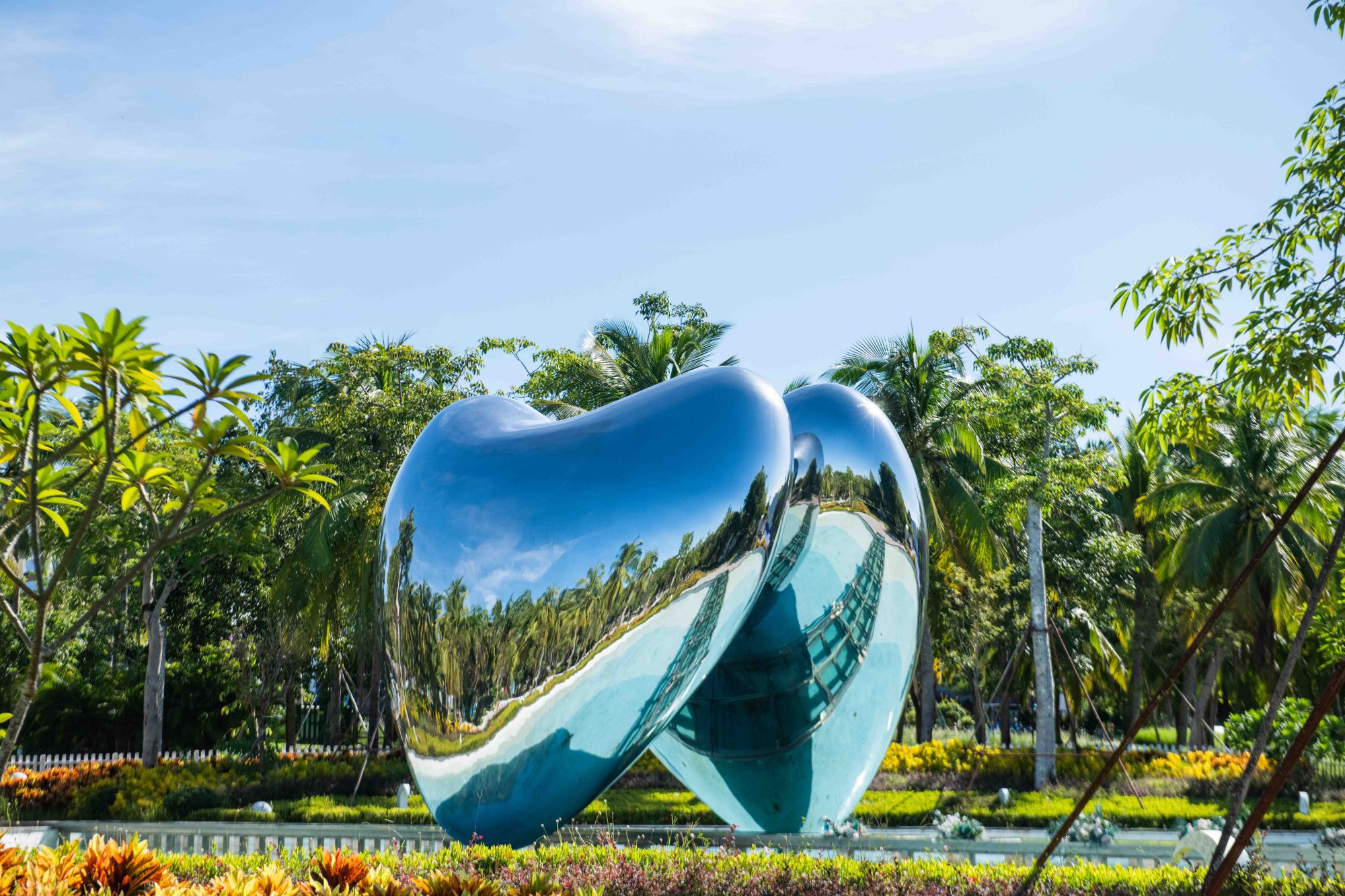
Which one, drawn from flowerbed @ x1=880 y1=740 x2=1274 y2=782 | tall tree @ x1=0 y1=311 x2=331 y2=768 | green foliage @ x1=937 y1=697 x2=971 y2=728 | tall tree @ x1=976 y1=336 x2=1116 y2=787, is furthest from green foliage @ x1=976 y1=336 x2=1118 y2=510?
green foliage @ x1=937 y1=697 x2=971 y2=728

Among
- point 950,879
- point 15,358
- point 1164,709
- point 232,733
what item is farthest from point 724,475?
point 1164,709

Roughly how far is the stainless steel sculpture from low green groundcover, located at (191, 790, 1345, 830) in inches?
269

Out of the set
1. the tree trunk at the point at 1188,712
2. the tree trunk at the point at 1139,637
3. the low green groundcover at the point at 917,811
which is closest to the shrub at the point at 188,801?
the low green groundcover at the point at 917,811

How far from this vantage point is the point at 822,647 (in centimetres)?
872

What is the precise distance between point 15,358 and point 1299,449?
3363 centimetres

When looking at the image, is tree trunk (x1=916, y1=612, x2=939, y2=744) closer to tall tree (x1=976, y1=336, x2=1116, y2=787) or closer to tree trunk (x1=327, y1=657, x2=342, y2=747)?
tall tree (x1=976, y1=336, x2=1116, y2=787)

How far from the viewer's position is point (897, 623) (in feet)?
29.9

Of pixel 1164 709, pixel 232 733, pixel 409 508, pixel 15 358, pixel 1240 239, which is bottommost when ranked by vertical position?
pixel 1164 709

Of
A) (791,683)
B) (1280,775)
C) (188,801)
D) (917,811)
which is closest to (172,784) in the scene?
(188,801)

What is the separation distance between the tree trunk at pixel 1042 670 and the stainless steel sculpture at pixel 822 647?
13.0 m

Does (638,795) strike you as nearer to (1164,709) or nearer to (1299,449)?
(1299,449)

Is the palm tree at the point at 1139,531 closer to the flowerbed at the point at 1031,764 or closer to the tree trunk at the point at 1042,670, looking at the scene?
the flowerbed at the point at 1031,764

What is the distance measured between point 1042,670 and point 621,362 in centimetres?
1188

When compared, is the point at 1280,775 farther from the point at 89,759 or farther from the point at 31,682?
the point at 89,759
